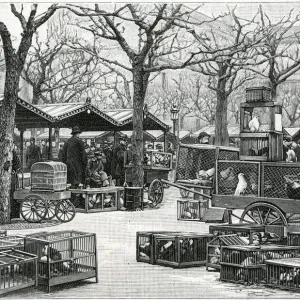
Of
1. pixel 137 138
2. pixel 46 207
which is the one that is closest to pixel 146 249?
pixel 46 207

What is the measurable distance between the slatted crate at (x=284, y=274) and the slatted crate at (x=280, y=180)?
2.69 m

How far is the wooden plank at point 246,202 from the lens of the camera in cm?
914

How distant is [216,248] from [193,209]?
16.2ft

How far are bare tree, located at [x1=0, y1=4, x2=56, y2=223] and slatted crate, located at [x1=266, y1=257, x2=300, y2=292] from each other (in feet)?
20.7

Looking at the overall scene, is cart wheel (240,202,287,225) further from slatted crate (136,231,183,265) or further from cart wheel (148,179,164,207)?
cart wheel (148,179,164,207)

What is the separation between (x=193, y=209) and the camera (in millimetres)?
12422

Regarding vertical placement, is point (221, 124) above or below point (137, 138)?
above

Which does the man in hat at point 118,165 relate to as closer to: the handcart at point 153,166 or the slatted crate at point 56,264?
the handcart at point 153,166

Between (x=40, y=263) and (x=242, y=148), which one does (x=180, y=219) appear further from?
(x=40, y=263)

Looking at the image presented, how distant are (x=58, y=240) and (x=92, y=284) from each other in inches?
28.9

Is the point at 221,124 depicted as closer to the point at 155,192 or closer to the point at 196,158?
the point at 155,192

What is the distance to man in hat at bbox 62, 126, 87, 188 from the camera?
13602 mm

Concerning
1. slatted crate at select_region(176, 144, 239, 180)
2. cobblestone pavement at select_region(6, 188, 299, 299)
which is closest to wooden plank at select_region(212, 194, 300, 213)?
slatted crate at select_region(176, 144, 239, 180)

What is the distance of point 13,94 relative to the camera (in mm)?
11195
